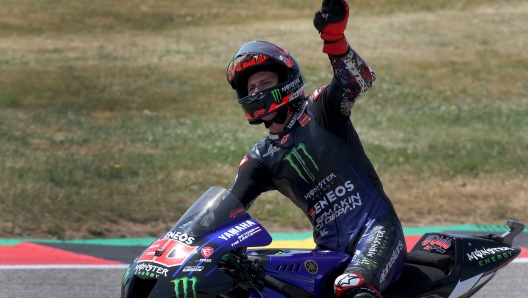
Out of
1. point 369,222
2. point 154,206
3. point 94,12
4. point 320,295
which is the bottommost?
point 94,12

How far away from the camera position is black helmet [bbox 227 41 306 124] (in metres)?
4.07

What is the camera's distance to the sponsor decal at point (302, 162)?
407 cm

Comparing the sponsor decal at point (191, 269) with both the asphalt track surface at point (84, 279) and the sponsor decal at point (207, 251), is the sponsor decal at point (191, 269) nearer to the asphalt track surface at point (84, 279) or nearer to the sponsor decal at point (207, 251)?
the sponsor decal at point (207, 251)

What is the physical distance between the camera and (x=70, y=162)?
370 inches

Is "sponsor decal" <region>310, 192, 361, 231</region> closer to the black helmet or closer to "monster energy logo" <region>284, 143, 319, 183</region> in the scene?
"monster energy logo" <region>284, 143, 319, 183</region>

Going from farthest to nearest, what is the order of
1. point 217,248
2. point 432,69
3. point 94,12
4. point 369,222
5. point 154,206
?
1. point 94,12
2. point 432,69
3. point 154,206
4. point 369,222
5. point 217,248

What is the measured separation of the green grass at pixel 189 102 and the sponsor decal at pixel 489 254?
3175 mm

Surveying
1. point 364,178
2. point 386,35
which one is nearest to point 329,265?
point 364,178

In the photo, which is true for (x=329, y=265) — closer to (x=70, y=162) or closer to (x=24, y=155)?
(x=70, y=162)

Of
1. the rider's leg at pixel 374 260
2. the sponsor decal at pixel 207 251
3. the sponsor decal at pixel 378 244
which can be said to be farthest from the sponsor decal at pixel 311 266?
the sponsor decal at pixel 207 251

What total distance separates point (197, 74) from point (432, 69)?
4.93 metres

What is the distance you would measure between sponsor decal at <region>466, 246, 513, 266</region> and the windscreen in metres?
1.53

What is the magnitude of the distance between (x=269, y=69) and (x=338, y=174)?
2.31 feet

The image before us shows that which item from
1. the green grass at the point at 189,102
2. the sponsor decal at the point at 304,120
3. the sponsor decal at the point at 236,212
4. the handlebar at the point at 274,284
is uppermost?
the sponsor decal at the point at 304,120
